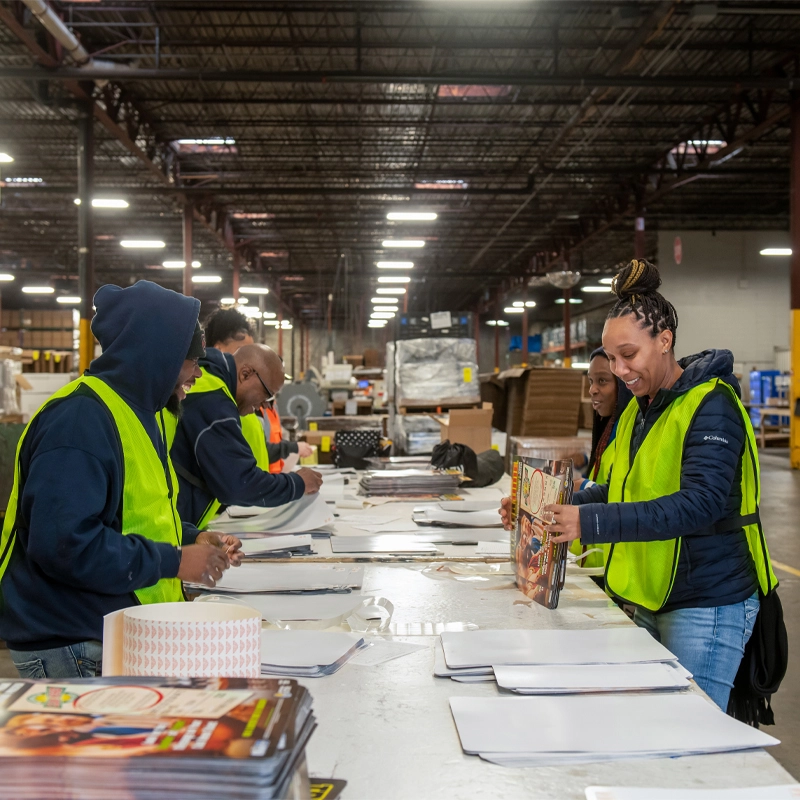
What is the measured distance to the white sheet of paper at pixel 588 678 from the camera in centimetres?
143

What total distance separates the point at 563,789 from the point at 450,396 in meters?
7.02

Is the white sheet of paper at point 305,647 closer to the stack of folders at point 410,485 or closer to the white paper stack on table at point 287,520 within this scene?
the white paper stack on table at point 287,520

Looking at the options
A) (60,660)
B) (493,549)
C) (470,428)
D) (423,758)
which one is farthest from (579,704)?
(470,428)

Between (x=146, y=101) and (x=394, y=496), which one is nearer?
(x=394, y=496)

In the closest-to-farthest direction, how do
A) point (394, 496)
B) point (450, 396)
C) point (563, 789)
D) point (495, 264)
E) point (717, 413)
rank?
point (563, 789)
point (717, 413)
point (394, 496)
point (450, 396)
point (495, 264)

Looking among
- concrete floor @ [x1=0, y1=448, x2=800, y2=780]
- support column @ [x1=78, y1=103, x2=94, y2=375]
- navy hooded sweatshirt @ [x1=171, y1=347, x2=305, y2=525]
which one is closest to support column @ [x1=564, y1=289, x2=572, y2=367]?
concrete floor @ [x1=0, y1=448, x2=800, y2=780]

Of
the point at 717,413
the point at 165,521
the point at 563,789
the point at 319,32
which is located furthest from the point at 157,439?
the point at 319,32

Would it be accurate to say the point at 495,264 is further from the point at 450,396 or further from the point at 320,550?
the point at 320,550

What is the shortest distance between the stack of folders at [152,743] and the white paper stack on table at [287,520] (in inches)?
96.0

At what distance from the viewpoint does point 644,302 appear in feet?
6.73

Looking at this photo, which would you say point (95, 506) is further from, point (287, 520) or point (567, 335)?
point (567, 335)

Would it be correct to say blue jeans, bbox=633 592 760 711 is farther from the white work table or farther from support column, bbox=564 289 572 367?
support column, bbox=564 289 572 367

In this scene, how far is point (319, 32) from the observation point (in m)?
10.5

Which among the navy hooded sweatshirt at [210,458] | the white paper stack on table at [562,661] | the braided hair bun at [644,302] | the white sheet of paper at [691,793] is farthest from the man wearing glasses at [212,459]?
the white sheet of paper at [691,793]
